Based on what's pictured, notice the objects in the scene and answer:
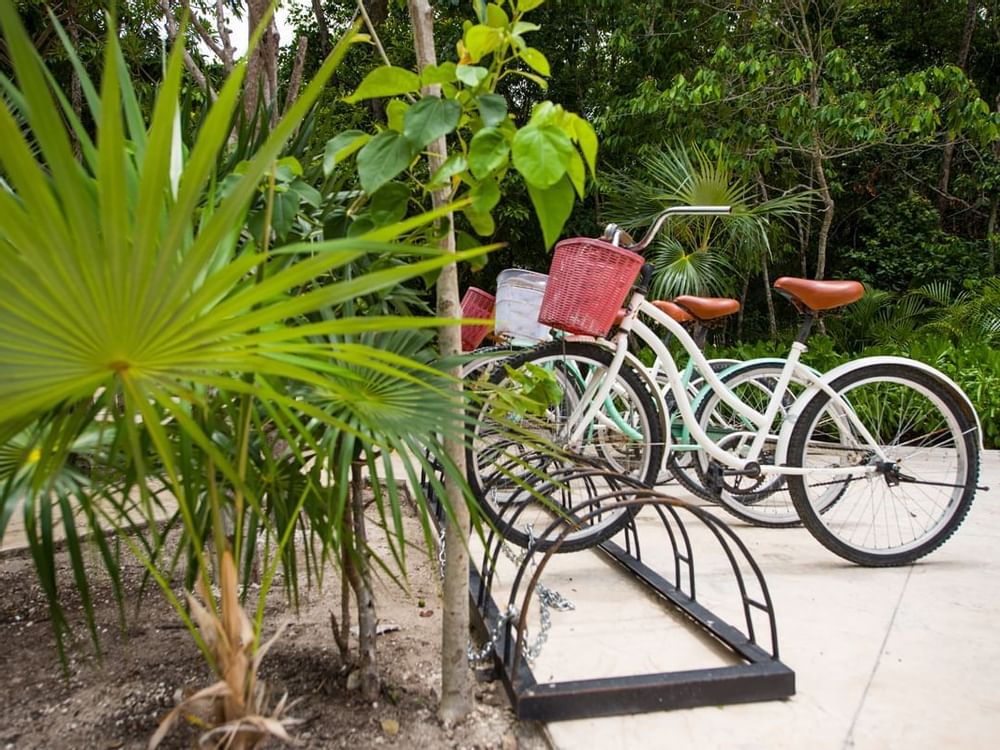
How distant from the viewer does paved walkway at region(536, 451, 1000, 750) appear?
1.64 m

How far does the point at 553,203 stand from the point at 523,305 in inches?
67.7

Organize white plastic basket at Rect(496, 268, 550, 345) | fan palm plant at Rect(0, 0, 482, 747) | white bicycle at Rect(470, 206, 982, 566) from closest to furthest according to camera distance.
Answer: fan palm plant at Rect(0, 0, 482, 747) → white bicycle at Rect(470, 206, 982, 566) → white plastic basket at Rect(496, 268, 550, 345)

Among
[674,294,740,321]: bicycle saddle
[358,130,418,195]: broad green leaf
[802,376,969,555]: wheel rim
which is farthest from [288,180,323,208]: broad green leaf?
[674,294,740,321]: bicycle saddle

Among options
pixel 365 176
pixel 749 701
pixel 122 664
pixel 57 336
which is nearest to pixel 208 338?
pixel 57 336

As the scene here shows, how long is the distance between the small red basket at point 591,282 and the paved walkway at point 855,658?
2.95 ft

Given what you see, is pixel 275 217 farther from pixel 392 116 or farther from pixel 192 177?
pixel 192 177

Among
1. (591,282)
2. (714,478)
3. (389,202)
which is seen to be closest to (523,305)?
(591,282)

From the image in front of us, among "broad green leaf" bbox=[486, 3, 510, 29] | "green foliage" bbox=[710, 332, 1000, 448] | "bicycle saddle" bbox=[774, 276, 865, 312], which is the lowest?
"green foliage" bbox=[710, 332, 1000, 448]

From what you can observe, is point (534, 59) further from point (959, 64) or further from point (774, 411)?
point (959, 64)

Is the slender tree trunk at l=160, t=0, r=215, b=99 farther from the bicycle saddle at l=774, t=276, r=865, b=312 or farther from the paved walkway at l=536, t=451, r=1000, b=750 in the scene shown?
the bicycle saddle at l=774, t=276, r=865, b=312

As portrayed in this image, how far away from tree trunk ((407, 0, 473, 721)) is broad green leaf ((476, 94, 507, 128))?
0.25m

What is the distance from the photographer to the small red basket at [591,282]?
99.0 inches

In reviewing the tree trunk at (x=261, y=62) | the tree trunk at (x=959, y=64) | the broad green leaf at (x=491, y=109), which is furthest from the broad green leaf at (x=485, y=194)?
the tree trunk at (x=959, y=64)

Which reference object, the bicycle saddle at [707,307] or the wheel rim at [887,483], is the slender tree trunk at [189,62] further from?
the wheel rim at [887,483]
